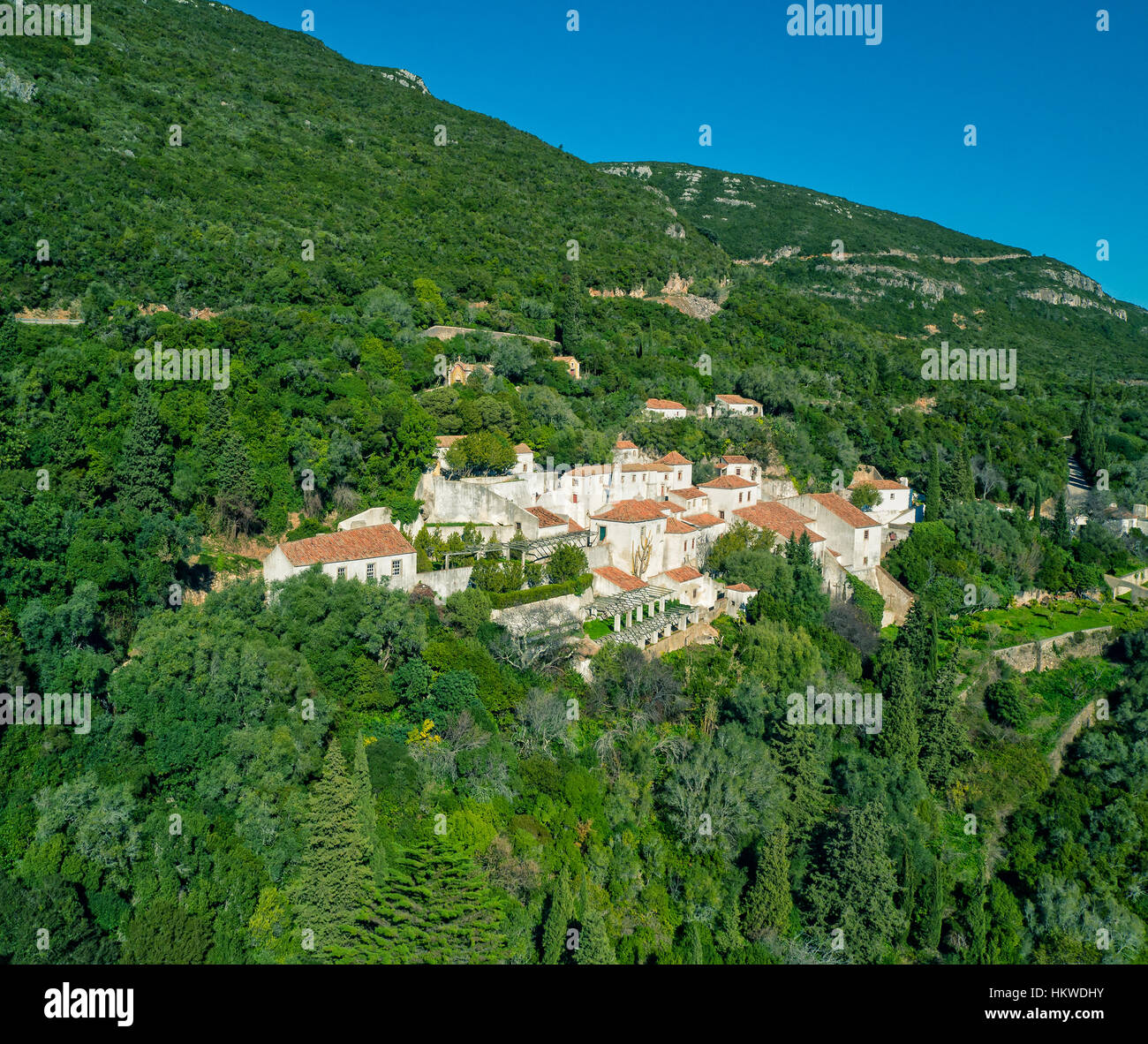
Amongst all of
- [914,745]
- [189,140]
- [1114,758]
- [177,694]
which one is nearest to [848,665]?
[914,745]

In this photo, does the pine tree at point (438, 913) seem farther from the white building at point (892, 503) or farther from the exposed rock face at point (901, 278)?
the exposed rock face at point (901, 278)

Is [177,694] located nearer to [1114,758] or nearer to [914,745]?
[914,745]

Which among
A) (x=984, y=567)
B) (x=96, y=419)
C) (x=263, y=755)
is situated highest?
(x=96, y=419)

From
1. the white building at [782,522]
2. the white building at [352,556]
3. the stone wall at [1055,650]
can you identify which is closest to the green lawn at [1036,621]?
the stone wall at [1055,650]

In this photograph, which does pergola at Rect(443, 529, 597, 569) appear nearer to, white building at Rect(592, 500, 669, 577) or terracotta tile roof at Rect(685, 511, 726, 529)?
white building at Rect(592, 500, 669, 577)

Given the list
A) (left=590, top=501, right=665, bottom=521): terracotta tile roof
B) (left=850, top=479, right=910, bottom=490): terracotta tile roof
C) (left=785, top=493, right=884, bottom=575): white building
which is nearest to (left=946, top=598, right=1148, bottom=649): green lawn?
(left=785, top=493, right=884, bottom=575): white building
